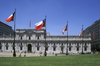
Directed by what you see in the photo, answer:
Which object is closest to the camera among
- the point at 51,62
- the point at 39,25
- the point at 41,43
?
the point at 51,62

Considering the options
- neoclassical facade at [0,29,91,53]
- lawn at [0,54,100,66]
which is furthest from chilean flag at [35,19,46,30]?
neoclassical facade at [0,29,91,53]

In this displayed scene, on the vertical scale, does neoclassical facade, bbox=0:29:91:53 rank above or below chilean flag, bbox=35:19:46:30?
below

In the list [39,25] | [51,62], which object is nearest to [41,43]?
[39,25]

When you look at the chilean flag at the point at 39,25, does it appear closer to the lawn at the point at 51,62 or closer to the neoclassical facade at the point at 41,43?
the lawn at the point at 51,62

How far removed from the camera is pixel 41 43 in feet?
259

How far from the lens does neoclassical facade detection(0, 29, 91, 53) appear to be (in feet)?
256

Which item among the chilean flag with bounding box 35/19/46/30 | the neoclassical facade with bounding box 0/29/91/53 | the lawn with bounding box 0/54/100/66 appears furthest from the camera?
the neoclassical facade with bounding box 0/29/91/53

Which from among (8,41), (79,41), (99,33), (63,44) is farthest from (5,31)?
(99,33)

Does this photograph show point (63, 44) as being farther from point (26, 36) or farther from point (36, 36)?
point (26, 36)

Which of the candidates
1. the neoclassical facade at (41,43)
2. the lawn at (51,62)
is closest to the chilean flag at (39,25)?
the lawn at (51,62)

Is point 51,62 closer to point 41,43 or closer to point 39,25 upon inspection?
point 39,25

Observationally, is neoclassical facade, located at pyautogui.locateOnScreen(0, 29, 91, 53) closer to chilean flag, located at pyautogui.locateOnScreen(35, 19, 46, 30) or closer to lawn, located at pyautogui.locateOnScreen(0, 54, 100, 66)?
chilean flag, located at pyautogui.locateOnScreen(35, 19, 46, 30)

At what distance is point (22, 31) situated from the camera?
8131 centimetres

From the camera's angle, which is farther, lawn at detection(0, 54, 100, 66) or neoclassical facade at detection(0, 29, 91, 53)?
neoclassical facade at detection(0, 29, 91, 53)
